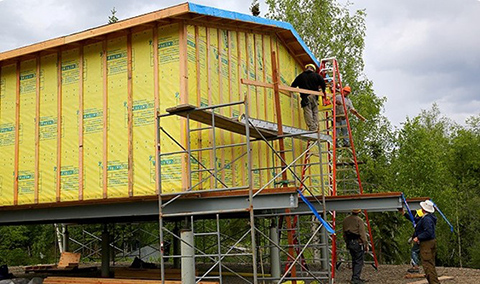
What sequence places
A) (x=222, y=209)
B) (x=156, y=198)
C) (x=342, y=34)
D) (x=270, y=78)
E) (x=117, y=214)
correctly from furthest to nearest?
(x=342, y=34)
(x=270, y=78)
(x=117, y=214)
(x=156, y=198)
(x=222, y=209)

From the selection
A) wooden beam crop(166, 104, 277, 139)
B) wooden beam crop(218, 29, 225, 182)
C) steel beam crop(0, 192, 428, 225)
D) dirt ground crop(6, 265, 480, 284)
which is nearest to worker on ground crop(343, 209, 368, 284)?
steel beam crop(0, 192, 428, 225)

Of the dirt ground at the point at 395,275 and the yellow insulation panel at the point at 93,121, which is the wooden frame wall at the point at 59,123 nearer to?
the yellow insulation panel at the point at 93,121

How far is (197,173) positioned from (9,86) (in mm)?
6019

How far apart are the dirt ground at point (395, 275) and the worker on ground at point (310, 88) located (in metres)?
4.38

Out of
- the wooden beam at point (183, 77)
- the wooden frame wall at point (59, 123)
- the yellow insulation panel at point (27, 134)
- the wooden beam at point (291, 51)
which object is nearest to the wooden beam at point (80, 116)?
the wooden frame wall at point (59, 123)

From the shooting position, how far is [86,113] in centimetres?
1117

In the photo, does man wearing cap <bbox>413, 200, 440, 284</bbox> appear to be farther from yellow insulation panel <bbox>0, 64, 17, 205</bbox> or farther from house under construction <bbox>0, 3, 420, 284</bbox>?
yellow insulation panel <bbox>0, 64, 17, 205</bbox>

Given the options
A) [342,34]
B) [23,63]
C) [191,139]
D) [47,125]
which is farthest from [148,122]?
[342,34]

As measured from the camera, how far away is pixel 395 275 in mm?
14141

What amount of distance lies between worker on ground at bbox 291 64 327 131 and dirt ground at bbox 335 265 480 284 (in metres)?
4.38

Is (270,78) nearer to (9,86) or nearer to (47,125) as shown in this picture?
(47,125)

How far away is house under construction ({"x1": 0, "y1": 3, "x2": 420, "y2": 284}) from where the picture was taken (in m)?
9.68

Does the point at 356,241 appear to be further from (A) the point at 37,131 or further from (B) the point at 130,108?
(A) the point at 37,131

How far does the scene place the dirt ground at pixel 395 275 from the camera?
1288 cm
